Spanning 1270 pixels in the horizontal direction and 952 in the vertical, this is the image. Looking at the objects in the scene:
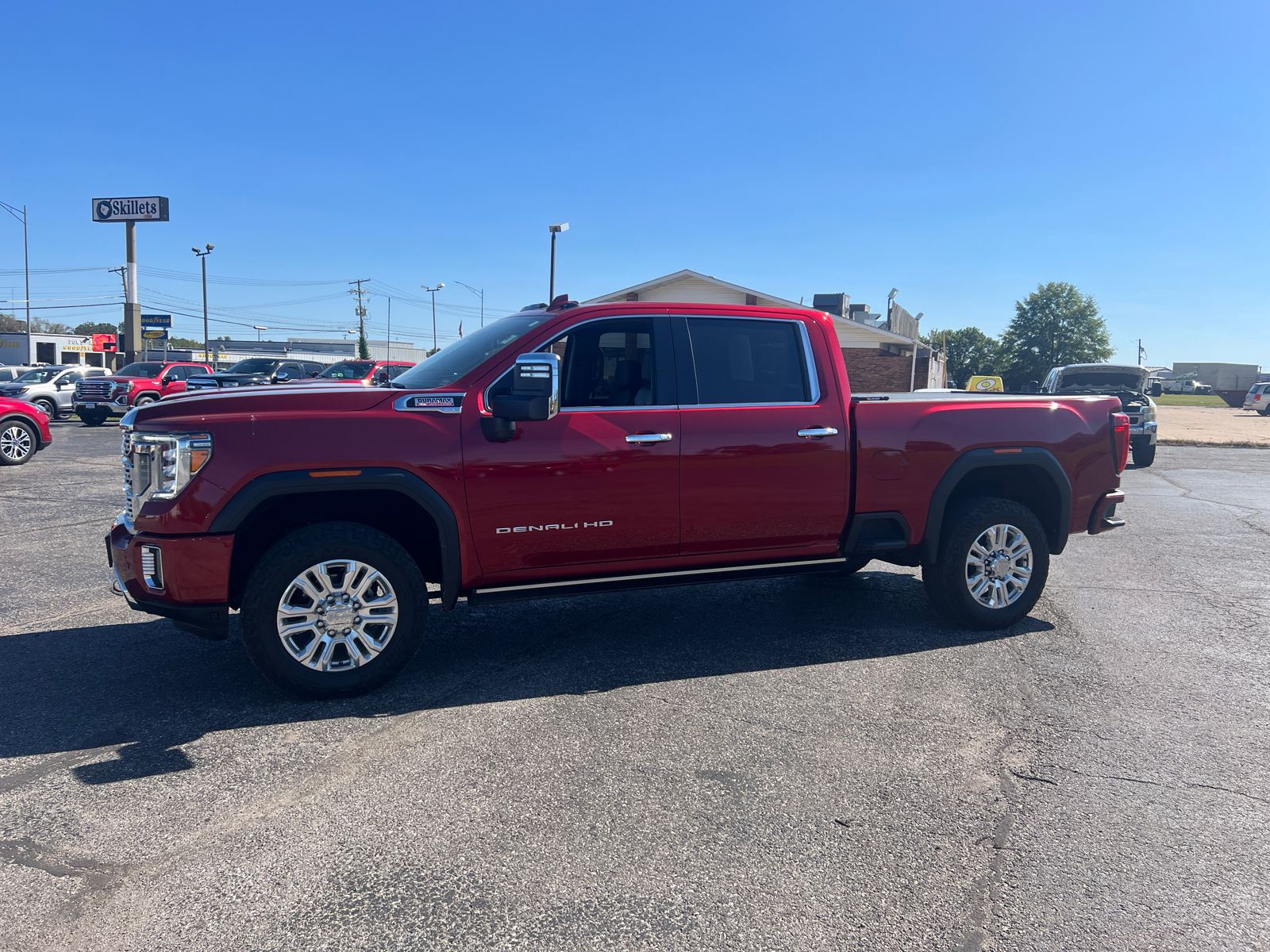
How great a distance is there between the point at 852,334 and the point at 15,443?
28943mm

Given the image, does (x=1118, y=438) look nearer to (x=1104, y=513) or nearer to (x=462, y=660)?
(x=1104, y=513)

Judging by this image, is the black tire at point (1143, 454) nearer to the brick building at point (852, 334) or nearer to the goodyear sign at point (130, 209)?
the brick building at point (852, 334)

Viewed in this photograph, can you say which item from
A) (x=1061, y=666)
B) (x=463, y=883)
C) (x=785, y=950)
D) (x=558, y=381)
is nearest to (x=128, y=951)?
(x=463, y=883)

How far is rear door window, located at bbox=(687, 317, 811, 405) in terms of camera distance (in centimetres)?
521

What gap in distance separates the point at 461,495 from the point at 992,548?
3415mm

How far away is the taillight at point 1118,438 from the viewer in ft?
20.0

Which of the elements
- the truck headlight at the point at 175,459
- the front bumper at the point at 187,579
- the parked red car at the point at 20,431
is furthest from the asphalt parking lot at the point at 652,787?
the parked red car at the point at 20,431

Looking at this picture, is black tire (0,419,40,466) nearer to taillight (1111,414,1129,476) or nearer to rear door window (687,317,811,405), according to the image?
rear door window (687,317,811,405)

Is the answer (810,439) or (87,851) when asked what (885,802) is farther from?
(87,851)

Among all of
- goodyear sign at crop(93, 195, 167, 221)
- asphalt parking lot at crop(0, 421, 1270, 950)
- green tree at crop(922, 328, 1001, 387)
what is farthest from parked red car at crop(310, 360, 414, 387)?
green tree at crop(922, 328, 1001, 387)

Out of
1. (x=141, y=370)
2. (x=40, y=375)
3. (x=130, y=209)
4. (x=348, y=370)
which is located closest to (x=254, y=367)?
A: (x=141, y=370)

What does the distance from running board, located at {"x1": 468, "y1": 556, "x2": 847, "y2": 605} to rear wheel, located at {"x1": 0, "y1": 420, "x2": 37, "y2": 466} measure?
13.1 meters

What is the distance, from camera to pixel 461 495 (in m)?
4.58

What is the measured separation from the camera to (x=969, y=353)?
130 metres
